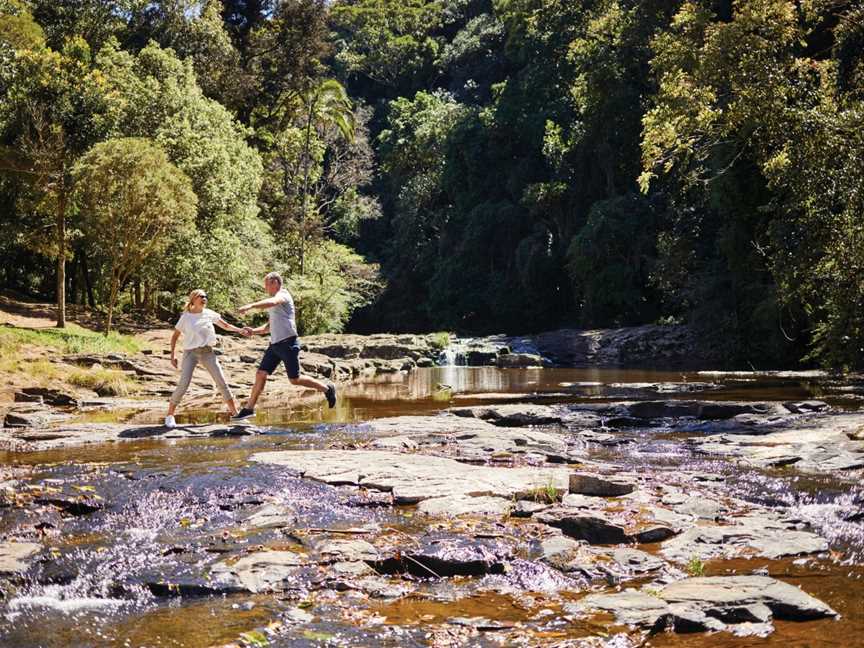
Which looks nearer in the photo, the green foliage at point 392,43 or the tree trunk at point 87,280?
the tree trunk at point 87,280

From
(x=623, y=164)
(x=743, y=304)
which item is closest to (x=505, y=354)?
(x=743, y=304)

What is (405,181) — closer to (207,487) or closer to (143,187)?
(143,187)

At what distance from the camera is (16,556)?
5.94 metres

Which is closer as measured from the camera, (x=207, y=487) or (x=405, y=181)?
(x=207, y=487)

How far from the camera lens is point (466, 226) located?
53812mm

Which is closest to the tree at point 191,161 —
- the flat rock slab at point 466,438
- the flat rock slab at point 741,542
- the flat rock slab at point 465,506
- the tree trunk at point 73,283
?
the tree trunk at point 73,283

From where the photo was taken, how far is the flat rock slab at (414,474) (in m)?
7.89

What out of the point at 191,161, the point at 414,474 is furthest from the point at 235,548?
the point at 191,161

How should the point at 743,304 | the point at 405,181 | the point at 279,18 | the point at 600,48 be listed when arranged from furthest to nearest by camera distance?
the point at 405,181 → the point at 279,18 → the point at 600,48 → the point at 743,304

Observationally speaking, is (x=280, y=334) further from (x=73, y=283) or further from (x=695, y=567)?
(x=73, y=283)

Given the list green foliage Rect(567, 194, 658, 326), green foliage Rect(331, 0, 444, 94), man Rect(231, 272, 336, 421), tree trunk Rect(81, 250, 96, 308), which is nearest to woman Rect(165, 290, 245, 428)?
man Rect(231, 272, 336, 421)

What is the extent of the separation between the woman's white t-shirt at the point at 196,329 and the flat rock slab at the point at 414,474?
3.51 metres

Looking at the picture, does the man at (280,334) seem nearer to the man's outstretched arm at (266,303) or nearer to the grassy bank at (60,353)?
the man's outstretched arm at (266,303)

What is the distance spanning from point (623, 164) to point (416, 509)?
126ft
